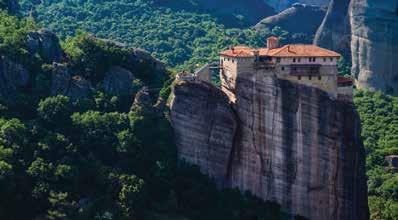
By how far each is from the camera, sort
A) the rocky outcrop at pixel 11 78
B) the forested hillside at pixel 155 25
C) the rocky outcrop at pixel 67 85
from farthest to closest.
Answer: the forested hillside at pixel 155 25, the rocky outcrop at pixel 67 85, the rocky outcrop at pixel 11 78

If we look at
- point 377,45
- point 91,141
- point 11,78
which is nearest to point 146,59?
point 91,141

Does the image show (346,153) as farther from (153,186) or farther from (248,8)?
(248,8)

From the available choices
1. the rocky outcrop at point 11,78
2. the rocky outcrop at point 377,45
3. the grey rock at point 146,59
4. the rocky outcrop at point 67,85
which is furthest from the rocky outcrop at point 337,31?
the rocky outcrop at point 11,78

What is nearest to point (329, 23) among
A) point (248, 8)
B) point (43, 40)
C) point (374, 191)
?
point (248, 8)

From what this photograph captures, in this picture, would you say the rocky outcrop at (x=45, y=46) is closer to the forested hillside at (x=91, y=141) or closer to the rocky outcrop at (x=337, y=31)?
the forested hillside at (x=91, y=141)

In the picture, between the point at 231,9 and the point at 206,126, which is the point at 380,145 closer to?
the point at 206,126
